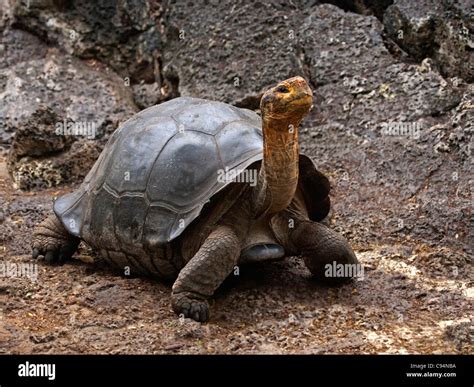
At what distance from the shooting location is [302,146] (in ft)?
20.1

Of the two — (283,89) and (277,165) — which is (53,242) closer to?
(277,165)

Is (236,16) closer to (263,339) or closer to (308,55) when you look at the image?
(308,55)

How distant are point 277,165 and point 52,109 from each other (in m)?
3.70

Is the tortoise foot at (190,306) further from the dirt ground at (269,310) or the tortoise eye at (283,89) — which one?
the tortoise eye at (283,89)

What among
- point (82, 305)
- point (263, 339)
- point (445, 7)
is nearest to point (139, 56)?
point (445, 7)

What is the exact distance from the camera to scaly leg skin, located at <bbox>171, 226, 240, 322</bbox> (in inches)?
146

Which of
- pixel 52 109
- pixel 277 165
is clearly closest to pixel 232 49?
pixel 52 109

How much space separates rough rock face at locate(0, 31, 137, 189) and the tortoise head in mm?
3094

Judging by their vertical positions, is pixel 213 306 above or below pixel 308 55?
below

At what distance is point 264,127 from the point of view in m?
3.63

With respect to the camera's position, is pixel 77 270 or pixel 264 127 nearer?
pixel 264 127

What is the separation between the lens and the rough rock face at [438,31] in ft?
19.2

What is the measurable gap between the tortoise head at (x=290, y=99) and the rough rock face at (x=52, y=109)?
309 cm

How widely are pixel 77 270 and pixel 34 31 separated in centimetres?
405
